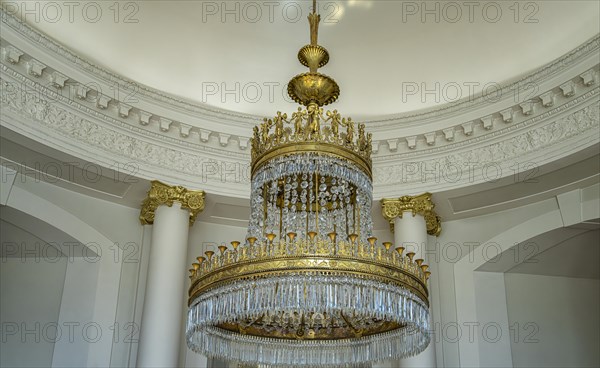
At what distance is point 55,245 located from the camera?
252 inches

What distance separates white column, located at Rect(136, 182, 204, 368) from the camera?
5715 mm

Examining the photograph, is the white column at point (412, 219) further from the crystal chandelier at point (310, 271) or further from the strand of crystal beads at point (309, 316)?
the strand of crystal beads at point (309, 316)

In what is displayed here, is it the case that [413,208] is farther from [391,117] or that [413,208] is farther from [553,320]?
[553,320]

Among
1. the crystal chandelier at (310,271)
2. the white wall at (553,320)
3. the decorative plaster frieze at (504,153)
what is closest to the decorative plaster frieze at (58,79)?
the crystal chandelier at (310,271)

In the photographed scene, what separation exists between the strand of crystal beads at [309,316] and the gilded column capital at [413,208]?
7.29 ft

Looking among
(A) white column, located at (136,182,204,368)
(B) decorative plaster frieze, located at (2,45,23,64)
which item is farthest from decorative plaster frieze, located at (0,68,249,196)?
(A) white column, located at (136,182,204,368)

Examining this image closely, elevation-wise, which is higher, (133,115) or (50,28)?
(50,28)

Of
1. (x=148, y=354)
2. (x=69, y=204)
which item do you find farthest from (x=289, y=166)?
(x=69, y=204)

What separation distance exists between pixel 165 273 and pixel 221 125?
5.34ft

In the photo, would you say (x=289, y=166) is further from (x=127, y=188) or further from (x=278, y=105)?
(x=278, y=105)

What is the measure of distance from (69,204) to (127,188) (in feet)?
1.86

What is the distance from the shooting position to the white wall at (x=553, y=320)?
6.68 meters

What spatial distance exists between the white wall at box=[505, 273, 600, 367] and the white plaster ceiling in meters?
2.20

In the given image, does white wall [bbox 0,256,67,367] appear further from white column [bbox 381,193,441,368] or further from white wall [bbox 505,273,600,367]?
white wall [bbox 505,273,600,367]
